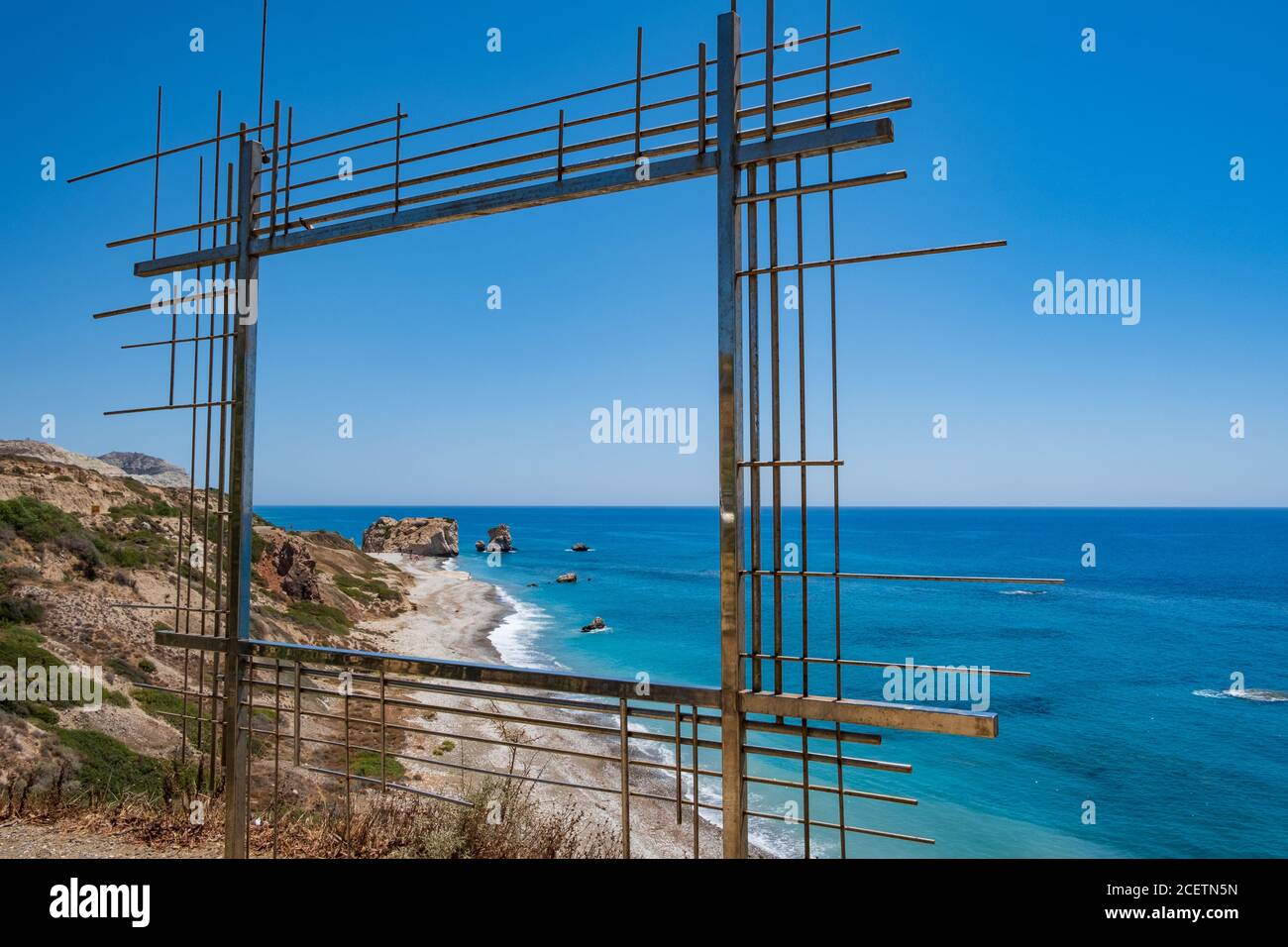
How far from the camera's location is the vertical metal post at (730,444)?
8.16ft

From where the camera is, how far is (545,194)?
2.92 metres

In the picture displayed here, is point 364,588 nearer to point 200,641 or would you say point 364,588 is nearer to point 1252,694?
point 200,641

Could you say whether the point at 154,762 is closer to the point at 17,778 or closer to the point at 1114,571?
the point at 17,778

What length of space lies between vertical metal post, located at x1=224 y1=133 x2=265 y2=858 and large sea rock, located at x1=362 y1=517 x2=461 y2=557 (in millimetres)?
65241

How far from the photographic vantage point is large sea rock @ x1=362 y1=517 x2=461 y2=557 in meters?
A: 66.9

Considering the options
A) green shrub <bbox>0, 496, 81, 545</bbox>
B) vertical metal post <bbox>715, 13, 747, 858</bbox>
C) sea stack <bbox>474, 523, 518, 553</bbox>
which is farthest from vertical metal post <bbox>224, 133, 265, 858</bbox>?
sea stack <bbox>474, 523, 518, 553</bbox>

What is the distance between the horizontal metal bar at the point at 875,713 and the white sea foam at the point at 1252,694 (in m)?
35.6

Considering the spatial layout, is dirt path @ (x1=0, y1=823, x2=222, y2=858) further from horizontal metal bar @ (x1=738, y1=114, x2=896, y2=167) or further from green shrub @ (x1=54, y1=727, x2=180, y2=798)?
green shrub @ (x1=54, y1=727, x2=180, y2=798)

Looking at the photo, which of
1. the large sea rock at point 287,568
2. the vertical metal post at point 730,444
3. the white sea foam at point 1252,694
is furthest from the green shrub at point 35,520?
the white sea foam at point 1252,694

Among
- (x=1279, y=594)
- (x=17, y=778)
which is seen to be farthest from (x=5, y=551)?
(x=1279, y=594)

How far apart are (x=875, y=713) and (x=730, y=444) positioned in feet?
3.08

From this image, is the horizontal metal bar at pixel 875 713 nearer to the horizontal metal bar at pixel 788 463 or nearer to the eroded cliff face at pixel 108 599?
the horizontal metal bar at pixel 788 463

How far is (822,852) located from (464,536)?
9822cm

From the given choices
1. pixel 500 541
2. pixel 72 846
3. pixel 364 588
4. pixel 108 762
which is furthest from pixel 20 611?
pixel 500 541
